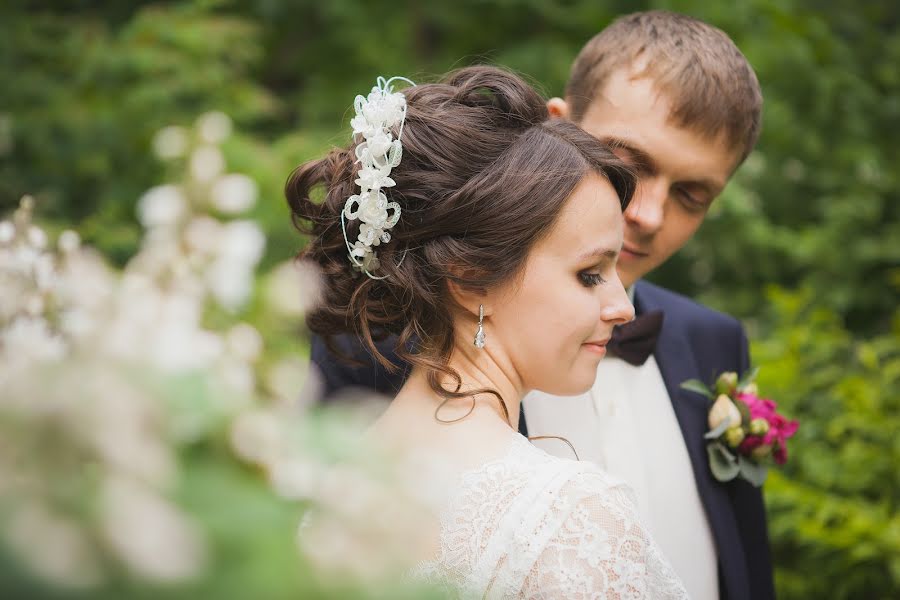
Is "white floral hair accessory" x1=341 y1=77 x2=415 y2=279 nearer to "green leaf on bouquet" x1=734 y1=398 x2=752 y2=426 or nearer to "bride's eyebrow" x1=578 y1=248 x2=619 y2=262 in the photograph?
"bride's eyebrow" x1=578 y1=248 x2=619 y2=262

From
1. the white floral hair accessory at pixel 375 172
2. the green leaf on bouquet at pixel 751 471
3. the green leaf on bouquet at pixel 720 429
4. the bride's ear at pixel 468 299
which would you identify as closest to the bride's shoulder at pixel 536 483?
the bride's ear at pixel 468 299

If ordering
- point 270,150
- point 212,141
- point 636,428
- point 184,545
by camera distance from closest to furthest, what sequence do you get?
point 184,545 → point 212,141 → point 636,428 → point 270,150

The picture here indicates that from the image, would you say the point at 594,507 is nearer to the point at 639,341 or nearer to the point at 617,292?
the point at 617,292

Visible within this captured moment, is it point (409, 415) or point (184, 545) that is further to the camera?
point (409, 415)

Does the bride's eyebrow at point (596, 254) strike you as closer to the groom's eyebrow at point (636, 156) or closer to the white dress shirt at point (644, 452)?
the groom's eyebrow at point (636, 156)

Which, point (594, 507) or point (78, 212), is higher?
point (594, 507)

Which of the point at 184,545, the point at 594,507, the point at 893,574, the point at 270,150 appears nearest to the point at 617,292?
the point at 594,507

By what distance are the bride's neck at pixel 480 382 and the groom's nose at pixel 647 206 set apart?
814 mm

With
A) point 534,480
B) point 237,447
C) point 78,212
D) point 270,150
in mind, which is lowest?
point 78,212

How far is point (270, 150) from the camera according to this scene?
18.5 feet

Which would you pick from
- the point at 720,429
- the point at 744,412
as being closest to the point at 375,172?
the point at 720,429

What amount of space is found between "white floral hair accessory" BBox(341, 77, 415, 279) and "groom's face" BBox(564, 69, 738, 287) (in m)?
0.85

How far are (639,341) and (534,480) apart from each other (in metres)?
1.24

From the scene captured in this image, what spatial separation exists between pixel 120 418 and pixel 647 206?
2.32m
